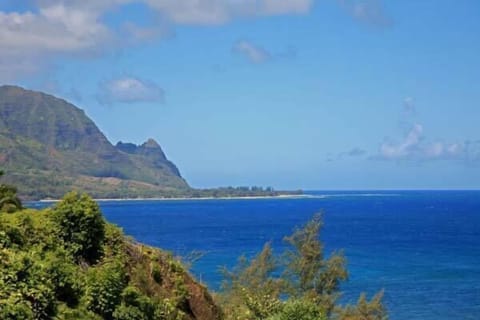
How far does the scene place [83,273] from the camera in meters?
15.3

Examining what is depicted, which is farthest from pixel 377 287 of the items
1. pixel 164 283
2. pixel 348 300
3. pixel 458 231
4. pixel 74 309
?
pixel 458 231

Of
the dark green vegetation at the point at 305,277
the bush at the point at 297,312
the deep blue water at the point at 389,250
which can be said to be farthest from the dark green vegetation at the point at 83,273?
the deep blue water at the point at 389,250

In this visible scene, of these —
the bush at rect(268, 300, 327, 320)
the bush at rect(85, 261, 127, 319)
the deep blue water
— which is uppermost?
the bush at rect(85, 261, 127, 319)

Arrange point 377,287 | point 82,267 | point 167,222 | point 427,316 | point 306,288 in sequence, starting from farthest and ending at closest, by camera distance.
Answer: point 167,222, point 377,287, point 427,316, point 306,288, point 82,267

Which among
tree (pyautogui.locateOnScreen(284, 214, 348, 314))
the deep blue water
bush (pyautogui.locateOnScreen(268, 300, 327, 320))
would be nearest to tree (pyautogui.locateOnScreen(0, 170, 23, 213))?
bush (pyautogui.locateOnScreen(268, 300, 327, 320))

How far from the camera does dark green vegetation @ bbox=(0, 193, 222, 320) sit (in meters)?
13.0

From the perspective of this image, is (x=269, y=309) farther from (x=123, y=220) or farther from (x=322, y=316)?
(x=123, y=220)

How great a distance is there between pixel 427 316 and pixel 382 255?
42.4 m

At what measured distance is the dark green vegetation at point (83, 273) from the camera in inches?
512

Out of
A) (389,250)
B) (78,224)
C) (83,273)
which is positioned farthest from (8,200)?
(389,250)

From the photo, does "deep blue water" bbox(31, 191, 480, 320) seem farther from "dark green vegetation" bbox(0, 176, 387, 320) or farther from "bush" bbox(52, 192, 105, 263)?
"bush" bbox(52, 192, 105, 263)

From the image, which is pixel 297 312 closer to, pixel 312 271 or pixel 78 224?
pixel 78 224

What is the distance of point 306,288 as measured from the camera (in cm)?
4125

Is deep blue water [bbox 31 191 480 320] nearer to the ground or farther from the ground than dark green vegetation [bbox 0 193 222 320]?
nearer to the ground
